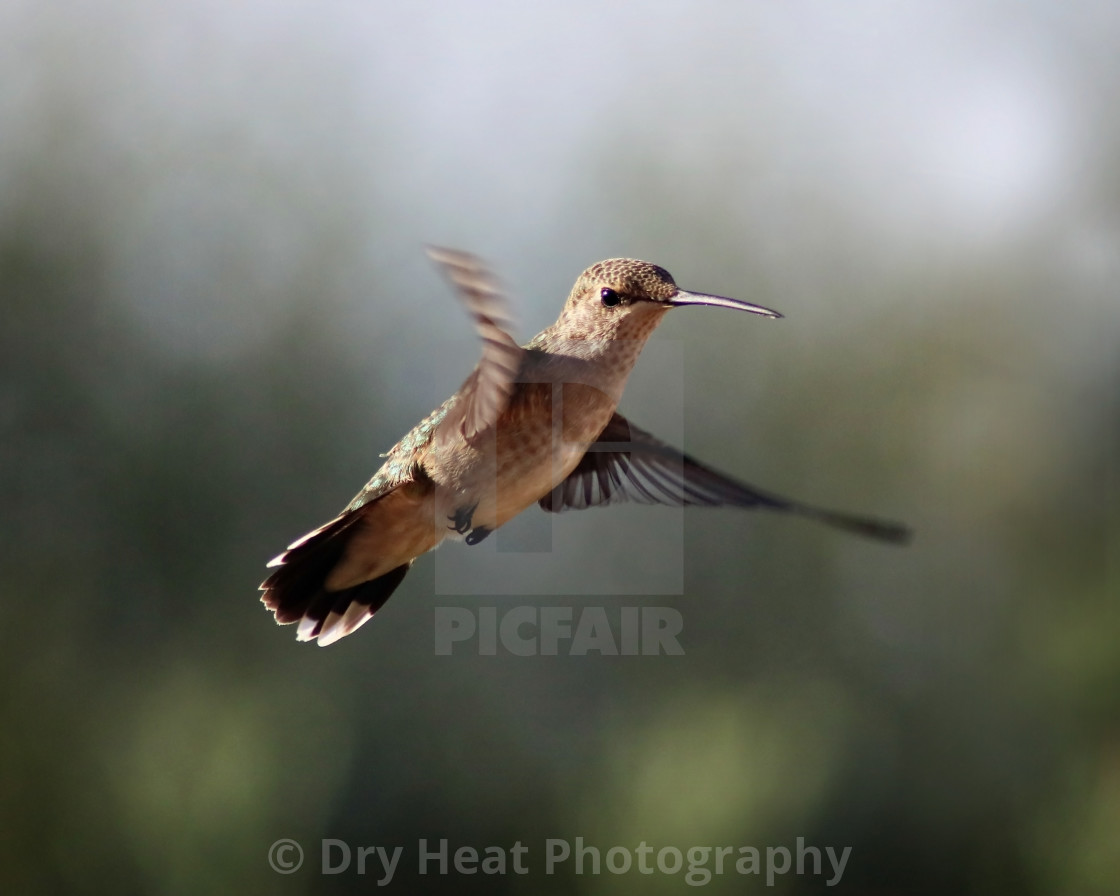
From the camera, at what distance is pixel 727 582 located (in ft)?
23.8

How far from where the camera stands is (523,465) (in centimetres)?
170

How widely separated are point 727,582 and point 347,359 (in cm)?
348

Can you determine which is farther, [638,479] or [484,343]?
[638,479]

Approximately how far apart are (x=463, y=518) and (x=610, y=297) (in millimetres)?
445

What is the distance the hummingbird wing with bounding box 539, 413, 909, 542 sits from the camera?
75.9 inches

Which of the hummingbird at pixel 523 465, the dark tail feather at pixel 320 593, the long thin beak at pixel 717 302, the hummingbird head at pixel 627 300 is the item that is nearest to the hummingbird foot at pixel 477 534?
the hummingbird at pixel 523 465

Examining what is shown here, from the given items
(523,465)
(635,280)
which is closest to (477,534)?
(523,465)

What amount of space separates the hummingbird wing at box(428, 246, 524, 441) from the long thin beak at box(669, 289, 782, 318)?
1.15 feet

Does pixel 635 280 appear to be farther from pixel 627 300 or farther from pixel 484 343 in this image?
pixel 484 343

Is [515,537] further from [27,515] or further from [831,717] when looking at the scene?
[27,515]

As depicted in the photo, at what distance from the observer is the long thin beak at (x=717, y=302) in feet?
4.92

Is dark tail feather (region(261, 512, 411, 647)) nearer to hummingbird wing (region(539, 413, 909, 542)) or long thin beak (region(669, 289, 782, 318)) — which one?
hummingbird wing (region(539, 413, 909, 542))

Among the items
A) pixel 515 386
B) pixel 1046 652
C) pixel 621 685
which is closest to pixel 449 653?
pixel 621 685

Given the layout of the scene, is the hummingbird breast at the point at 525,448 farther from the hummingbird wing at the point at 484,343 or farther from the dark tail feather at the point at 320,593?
the dark tail feather at the point at 320,593
